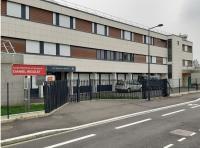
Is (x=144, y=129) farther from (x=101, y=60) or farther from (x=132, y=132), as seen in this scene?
(x=101, y=60)

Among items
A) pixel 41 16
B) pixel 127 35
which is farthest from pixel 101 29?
pixel 41 16

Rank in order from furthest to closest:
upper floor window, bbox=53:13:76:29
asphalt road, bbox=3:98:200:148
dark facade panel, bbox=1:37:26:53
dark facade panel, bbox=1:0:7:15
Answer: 1. upper floor window, bbox=53:13:76:29
2. dark facade panel, bbox=1:37:26:53
3. dark facade panel, bbox=1:0:7:15
4. asphalt road, bbox=3:98:200:148

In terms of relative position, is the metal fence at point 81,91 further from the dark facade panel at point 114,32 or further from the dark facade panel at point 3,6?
the dark facade panel at point 114,32

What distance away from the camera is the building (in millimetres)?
31203

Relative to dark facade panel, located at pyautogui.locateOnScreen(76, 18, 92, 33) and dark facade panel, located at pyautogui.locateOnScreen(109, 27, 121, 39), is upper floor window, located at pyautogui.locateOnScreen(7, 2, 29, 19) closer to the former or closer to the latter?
dark facade panel, located at pyautogui.locateOnScreen(76, 18, 92, 33)

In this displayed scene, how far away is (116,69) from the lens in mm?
45656

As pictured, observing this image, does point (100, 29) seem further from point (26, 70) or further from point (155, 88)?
point (26, 70)

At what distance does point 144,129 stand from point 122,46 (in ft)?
114

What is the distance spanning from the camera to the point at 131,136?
11.6 metres

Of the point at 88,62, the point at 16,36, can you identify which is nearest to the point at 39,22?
the point at 16,36

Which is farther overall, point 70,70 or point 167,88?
point 70,70

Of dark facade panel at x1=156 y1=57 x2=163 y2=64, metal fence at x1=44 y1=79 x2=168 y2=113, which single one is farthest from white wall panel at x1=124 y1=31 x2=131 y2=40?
metal fence at x1=44 y1=79 x2=168 y2=113

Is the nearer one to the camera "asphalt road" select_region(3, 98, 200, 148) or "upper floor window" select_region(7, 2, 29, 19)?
"asphalt road" select_region(3, 98, 200, 148)

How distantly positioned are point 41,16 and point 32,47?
3.59 metres
